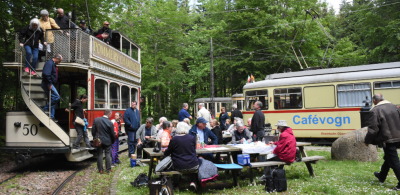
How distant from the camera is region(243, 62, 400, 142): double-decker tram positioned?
40.4 ft

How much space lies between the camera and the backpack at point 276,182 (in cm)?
586

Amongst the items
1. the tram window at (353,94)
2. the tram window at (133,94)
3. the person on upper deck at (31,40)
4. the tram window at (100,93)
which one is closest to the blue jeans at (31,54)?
the person on upper deck at (31,40)

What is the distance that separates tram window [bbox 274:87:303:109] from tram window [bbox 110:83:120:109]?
7.11 metres

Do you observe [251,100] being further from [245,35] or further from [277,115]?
[245,35]

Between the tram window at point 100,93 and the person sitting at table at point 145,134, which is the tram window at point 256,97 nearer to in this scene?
the person sitting at table at point 145,134

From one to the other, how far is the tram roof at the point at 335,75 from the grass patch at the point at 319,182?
17.4ft

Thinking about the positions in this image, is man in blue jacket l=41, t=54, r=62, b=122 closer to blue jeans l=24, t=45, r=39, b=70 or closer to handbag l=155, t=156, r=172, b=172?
blue jeans l=24, t=45, r=39, b=70

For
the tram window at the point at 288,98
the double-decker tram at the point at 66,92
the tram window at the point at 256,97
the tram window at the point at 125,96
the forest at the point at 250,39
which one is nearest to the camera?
the double-decker tram at the point at 66,92

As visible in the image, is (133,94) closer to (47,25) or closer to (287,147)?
A: (47,25)

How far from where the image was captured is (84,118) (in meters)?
9.41

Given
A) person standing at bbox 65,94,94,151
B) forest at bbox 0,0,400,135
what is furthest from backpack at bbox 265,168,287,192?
forest at bbox 0,0,400,135

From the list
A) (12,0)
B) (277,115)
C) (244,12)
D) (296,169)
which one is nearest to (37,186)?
(296,169)

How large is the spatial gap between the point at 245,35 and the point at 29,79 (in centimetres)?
2067

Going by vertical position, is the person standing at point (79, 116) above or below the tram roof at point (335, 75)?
below
